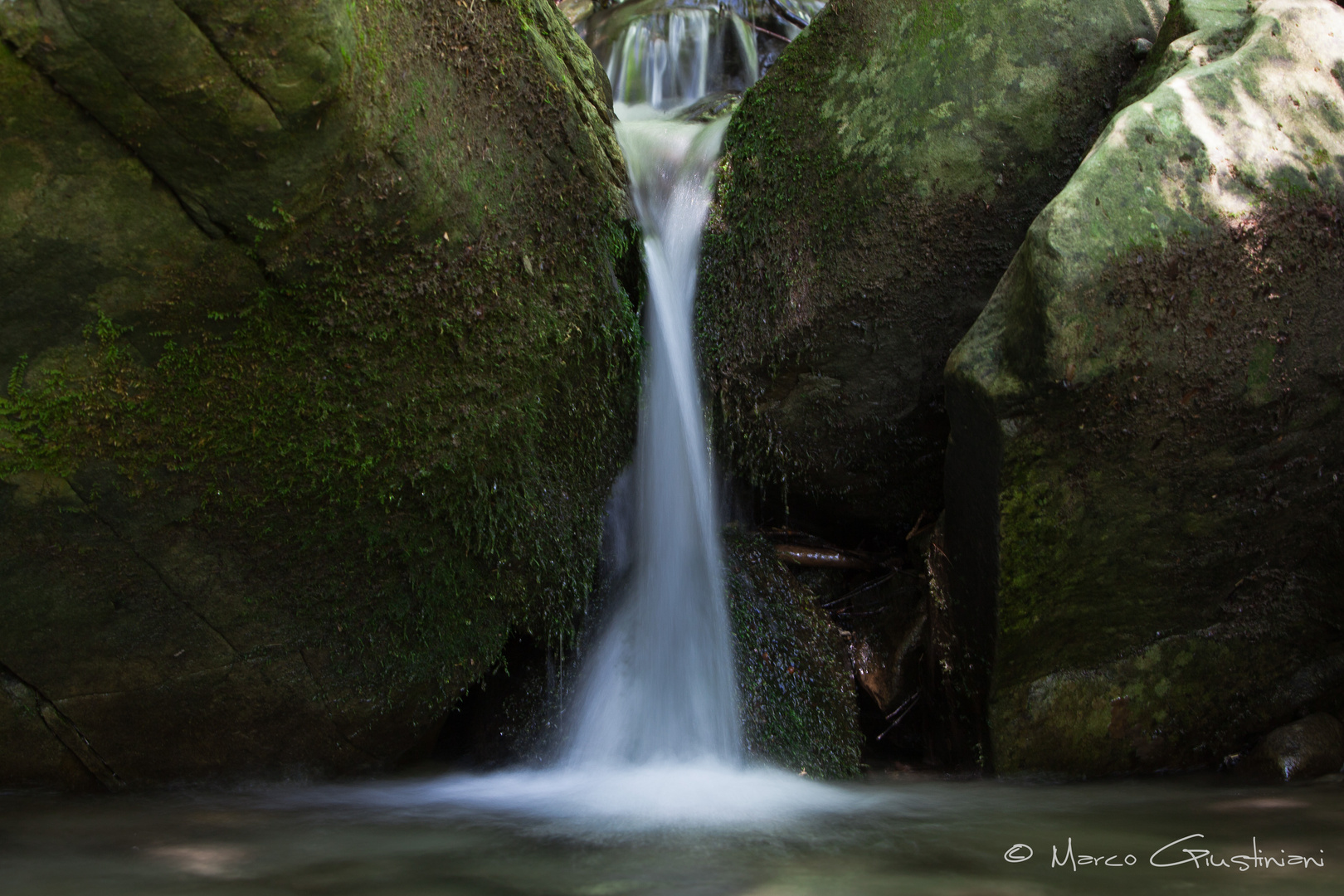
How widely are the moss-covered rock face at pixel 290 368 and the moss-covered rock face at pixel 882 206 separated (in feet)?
1.78

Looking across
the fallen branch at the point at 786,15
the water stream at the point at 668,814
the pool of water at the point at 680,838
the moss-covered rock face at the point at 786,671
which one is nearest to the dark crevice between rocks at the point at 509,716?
the water stream at the point at 668,814

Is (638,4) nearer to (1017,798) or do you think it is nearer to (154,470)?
(154,470)

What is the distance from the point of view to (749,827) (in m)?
2.92

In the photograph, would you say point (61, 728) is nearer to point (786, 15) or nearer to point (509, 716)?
point (509, 716)

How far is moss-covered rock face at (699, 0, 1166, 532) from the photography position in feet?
11.6

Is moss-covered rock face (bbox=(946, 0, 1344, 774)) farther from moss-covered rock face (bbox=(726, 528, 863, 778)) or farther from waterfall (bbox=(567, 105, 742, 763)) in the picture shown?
waterfall (bbox=(567, 105, 742, 763))

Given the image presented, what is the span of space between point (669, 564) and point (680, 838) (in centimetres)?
136

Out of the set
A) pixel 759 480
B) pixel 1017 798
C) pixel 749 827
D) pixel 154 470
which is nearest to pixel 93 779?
pixel 154 470

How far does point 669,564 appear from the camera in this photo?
13.1 feet

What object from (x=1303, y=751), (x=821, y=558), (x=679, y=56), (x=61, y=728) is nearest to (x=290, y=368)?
(x=61, y=728)

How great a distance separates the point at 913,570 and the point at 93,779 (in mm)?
3234

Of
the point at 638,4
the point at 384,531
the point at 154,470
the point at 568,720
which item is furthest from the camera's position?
the point at 638,4

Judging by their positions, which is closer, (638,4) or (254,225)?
(254,225)

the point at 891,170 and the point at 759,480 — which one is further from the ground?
the point at 891,170
